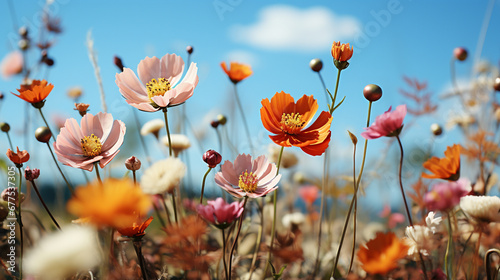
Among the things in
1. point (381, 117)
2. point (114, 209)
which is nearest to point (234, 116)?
point (381, 117)

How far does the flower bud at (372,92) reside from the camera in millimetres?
578

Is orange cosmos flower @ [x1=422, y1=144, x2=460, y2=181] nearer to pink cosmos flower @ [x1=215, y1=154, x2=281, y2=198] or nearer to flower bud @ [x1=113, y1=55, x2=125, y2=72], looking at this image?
pink cosmos flower @ [x1=215, y1=154, x2=281, y2=198]

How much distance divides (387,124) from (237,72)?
18.3 inches

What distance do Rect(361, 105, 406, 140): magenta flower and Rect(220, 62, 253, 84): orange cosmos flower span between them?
44 centimetres

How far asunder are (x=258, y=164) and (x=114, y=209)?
0.32m

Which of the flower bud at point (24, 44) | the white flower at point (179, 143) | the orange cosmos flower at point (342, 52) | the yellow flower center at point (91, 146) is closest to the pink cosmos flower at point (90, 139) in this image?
the yellow flower center at point (91, 146)

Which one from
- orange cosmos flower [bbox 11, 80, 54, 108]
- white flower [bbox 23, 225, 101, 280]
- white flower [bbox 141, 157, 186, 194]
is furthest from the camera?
orange cosmos flower [bbox 11, 80, 54, 108]

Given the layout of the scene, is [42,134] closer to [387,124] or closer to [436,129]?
[387,124]

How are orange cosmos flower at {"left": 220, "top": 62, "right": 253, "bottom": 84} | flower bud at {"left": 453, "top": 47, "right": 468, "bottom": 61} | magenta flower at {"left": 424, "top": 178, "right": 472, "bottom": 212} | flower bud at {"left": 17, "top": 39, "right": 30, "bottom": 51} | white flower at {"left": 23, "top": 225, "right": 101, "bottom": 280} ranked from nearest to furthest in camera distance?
1. white flower at {"left": 23, "top": 225, "right": 101, "bottom": 280}
2. magenta flower at {"left": 424, "top": 178, "right": 472, "bottom": 212}
3. orange cosmos flower at {"left": 220, "top": 62, "right": 253, "bottom": 84}
4. flower bud at {"left": 453, "top": 47, "right": 468, "bottom": 61}
5. flower bud at {"left": 17, "top": 39, "right": 30, "bottom": 51}

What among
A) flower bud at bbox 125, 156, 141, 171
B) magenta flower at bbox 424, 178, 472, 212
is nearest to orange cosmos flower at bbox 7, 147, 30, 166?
flower bud at bbox 125, 156, 141, 171

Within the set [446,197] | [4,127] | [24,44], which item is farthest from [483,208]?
[24,44]

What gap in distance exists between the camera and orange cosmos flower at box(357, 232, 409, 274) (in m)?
0.50

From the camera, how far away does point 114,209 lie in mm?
325

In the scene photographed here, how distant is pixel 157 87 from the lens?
65cm
